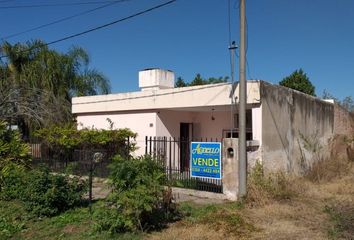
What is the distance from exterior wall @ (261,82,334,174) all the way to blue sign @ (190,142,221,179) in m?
1.54

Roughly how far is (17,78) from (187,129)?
10.4 meters

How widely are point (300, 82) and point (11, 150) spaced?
28296 millimetres

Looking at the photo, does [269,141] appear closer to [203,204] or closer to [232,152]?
[232,152]

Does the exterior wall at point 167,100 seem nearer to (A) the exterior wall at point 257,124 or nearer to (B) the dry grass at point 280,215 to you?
(A) the exterior wall at point 257,124

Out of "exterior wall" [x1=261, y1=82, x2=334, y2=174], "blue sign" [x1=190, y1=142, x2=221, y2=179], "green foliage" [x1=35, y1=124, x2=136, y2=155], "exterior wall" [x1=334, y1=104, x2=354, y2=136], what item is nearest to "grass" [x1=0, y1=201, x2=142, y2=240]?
"blue sign" [x1=190, y1=142, x2=221, y2=179]

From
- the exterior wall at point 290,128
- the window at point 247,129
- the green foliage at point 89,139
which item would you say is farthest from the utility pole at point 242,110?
the green foliage at point 89,139

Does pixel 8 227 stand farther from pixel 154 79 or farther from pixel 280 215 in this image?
pixel 154 79

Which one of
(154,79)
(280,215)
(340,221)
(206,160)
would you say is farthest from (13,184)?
(340,221)

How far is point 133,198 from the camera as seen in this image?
7219 millimetres

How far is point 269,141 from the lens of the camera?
39.3 ft

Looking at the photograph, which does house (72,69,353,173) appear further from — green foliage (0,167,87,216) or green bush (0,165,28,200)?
green bush (0,165,28,200)

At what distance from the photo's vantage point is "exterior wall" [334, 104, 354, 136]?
1992 centimetres

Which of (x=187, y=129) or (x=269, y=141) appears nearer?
(x=269, y=141)

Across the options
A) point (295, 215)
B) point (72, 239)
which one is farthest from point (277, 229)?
point (72, 239)
